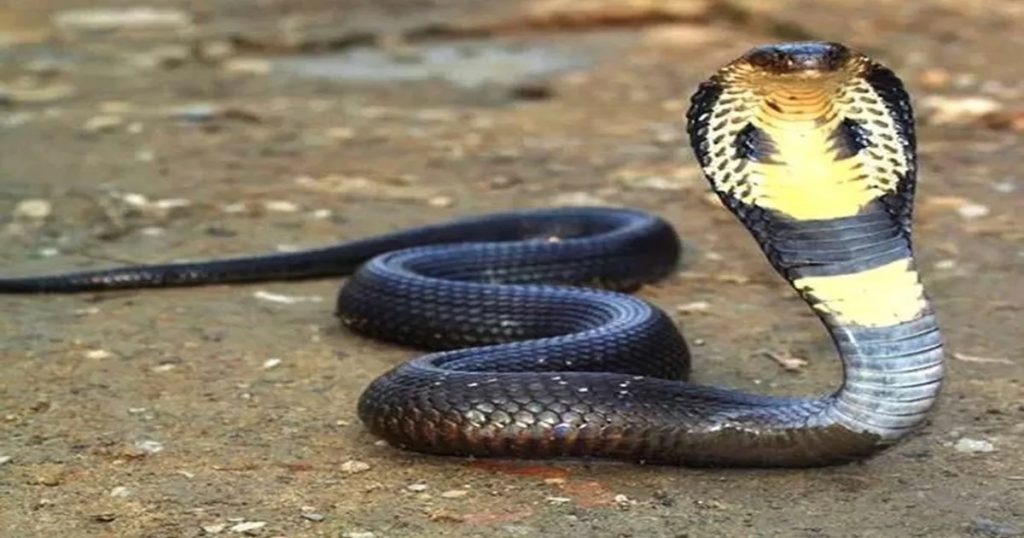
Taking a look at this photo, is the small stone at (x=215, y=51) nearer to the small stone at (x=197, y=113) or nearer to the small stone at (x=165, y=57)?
the small stone at (x=165, y=57)

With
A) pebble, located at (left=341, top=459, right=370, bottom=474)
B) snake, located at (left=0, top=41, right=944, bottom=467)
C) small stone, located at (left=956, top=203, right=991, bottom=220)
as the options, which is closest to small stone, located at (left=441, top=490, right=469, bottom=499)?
snake, located at (left=0, top=41, right=944, bottom=467)

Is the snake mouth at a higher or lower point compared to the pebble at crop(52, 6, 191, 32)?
higher

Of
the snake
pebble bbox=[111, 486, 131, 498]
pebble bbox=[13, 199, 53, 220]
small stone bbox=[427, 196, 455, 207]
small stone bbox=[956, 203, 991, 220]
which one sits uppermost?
the snake

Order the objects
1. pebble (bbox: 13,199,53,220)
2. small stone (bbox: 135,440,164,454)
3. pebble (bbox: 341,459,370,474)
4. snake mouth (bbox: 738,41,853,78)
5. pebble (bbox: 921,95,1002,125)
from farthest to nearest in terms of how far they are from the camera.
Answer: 1. pebble (bbox: 921,95,1002,125)
2. pebble (bbox: 13,199,53,220)
3. small stone (bbox: 135,440,164,454)
4. pebble (bbox: 341,459,370,474)
5. snake mouth (bbox: 738,41,853,78)

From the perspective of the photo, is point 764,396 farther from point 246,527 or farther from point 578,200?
point 578,200

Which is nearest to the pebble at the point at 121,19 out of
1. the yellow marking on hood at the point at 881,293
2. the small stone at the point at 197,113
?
the small stone at the point at 197,113

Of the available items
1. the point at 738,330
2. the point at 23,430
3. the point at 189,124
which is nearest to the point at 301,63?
the point at 189,124

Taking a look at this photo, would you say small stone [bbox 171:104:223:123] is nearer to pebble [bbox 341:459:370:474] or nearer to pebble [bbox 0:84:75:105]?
pebble [bbox 0:84:75:105]
